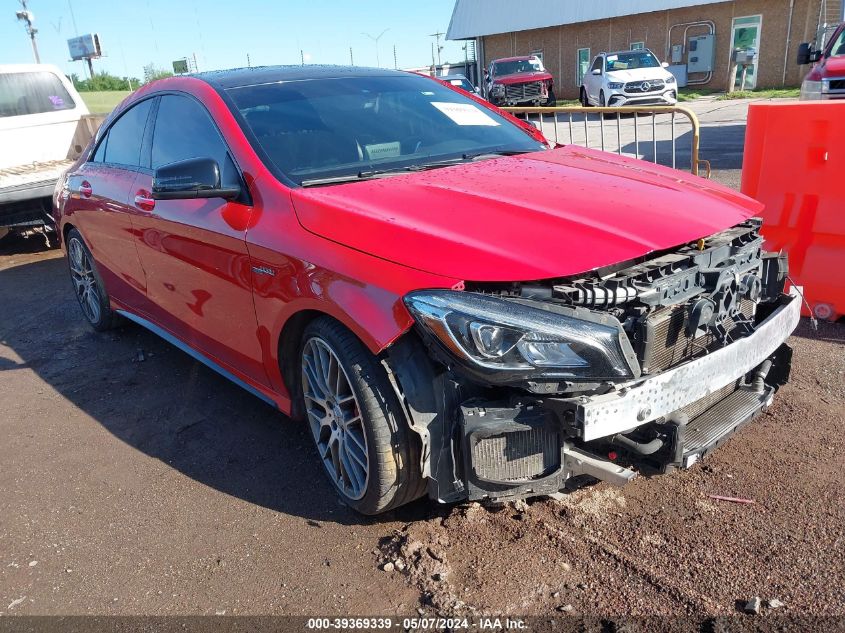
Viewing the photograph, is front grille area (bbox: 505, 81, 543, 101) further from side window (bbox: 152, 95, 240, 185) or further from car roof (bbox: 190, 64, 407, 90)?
side window (bbox: 152, 95, 240, 185)

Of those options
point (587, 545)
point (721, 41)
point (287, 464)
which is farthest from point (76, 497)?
point (721, 41)

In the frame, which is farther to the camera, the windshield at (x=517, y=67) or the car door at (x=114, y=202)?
the windshield at (x=517, y=67)

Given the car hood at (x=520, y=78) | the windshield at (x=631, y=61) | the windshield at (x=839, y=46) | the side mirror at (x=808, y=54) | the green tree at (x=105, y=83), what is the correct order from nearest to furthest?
1. the windshield at (x=839, y=46)
2. the side mirror at (x=808, y=54)
3. the windshield at (x=631, y=61)
4. the car hood at (x=520, y=78)
5. the green tree at (x=105, y=83)

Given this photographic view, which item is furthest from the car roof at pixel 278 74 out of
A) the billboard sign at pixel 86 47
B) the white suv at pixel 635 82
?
the billboard sign at pixel 86 47

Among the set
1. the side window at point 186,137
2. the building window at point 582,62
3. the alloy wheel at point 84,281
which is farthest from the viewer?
the building window at point 582,62

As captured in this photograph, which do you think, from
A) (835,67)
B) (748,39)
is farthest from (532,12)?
(835,67)

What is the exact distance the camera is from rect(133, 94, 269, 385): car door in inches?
130

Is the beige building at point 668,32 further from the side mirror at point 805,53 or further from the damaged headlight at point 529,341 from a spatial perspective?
the damaged headlight at point 529,341

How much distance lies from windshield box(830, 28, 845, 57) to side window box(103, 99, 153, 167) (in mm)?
10345

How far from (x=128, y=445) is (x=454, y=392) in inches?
88.5

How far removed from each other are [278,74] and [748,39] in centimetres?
2870

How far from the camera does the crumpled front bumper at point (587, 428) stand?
7.72ft

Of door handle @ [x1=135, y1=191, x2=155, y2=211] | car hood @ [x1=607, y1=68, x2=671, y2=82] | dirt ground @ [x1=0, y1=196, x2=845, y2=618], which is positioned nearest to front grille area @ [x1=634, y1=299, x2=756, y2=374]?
dirt ground @ [x1=0, y1=196, x2=845, y2=618]

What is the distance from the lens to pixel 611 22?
32.4m
